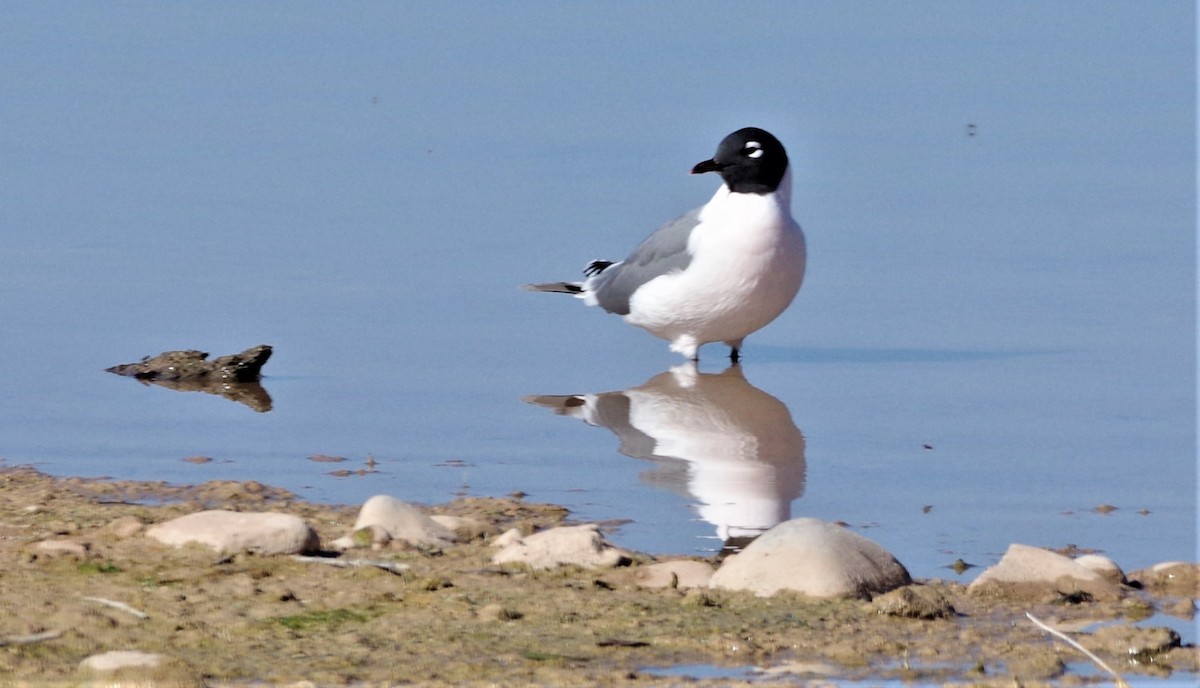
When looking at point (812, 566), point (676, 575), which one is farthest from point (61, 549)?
point (812, 566)

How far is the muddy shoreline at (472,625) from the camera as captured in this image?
4398 mm

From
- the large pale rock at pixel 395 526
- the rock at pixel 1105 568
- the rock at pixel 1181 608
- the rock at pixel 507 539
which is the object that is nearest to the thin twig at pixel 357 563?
the large pale rock at pixel 395 526

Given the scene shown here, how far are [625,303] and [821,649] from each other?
208 inches

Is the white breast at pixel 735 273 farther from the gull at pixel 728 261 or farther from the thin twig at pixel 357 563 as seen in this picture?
the thin twig at pixel 357 563

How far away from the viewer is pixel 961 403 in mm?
8492

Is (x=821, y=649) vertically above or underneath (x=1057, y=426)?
underneath

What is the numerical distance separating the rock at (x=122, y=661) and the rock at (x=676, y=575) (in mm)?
1454

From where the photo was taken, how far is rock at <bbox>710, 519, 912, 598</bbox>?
5131mm

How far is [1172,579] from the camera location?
5.43 m

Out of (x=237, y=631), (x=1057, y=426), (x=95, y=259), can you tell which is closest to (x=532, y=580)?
(x=237, y=631)

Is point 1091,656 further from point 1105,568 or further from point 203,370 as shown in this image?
point 203,370

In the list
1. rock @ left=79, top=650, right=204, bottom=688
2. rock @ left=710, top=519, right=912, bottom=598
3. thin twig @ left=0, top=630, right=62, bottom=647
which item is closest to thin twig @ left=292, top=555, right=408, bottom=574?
rock @ left=710, top=519, right=912, bottom=598

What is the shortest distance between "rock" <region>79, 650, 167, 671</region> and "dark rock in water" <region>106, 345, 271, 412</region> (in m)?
4.33

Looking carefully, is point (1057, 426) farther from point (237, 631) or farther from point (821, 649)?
point (237, 631)
